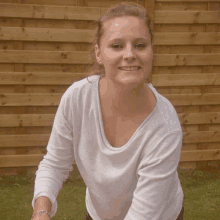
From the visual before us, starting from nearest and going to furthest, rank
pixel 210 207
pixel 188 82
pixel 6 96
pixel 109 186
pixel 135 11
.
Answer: pixel 135 11 → pixel 109 186 → pixel 210 207 → pixel 6 96 → pixel 188 82

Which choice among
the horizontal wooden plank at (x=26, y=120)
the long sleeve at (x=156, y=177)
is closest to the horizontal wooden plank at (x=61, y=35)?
the horizontal wooden plank at (x=26, y=120)

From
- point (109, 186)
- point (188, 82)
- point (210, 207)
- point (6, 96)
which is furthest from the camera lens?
point (188, 82)

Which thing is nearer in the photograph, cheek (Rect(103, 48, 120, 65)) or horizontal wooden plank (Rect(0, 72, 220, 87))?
cheek (Rect(103, 48, 120, 65))

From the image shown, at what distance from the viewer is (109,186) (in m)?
1.24

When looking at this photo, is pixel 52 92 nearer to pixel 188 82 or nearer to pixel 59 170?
pixel 188 82

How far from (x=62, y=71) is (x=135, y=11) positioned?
2.29 meters

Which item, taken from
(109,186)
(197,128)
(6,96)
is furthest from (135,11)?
(197,128)

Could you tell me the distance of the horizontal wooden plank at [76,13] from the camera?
3033 mm

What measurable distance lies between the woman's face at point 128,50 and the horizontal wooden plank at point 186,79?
2.34m

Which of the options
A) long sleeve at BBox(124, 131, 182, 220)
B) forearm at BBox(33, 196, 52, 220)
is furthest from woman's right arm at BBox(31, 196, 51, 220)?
long sleeve at BBox(124, 131, 182, 220)

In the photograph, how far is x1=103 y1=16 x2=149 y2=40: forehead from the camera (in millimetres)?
1034

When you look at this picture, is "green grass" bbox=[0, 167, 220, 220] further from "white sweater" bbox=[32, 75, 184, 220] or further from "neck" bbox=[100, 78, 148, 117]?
"neck" bbox=[100, 78, 148, 117]

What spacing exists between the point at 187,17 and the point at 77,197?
2.47 m

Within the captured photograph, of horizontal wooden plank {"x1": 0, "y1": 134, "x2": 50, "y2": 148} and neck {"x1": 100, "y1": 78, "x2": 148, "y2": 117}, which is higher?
neck {"x1": 100, "y1": 78, "x2": 148, "y2": 117}
